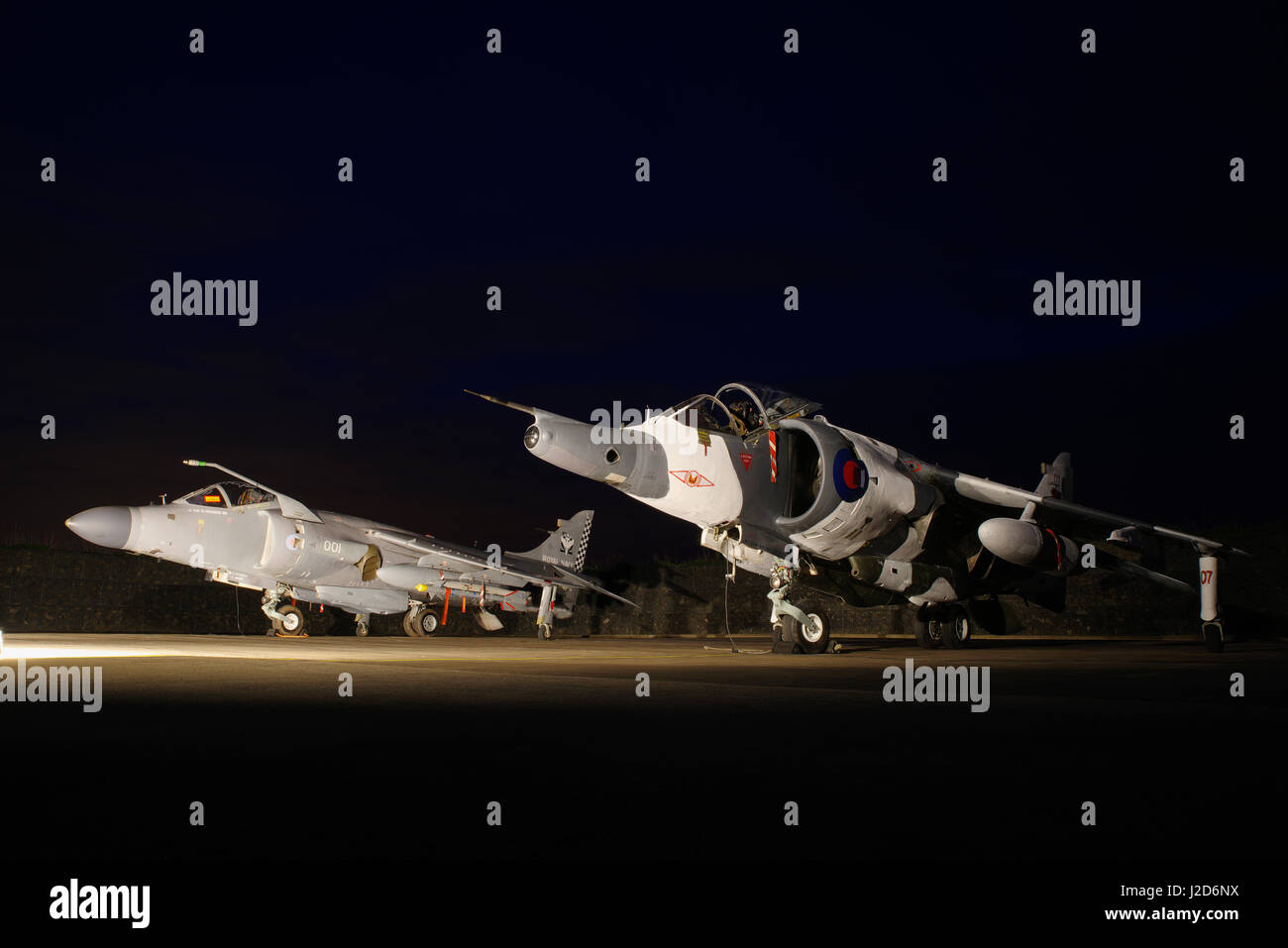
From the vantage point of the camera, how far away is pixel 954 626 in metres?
15.9

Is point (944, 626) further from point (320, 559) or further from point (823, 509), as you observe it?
point (320, 559)

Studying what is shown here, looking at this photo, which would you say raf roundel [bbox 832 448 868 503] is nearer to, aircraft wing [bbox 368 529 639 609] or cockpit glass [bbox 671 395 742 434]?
cockpit glass [bbox 671 395 742 434]

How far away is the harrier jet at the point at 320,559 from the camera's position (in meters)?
19.9

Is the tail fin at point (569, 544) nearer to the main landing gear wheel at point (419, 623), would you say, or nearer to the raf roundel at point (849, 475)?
the main landing gear wheel at point (419, 623)

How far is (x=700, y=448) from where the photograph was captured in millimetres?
11727

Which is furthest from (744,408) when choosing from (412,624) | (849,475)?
(412,624)

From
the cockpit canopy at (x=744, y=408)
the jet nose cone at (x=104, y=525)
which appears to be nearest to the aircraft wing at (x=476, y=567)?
the jet nose cone at (x=104, y=525)

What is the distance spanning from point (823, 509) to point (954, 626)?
478 centimetres

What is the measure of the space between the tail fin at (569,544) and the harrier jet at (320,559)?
2.11 m

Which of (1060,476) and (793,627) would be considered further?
(1060,476)
